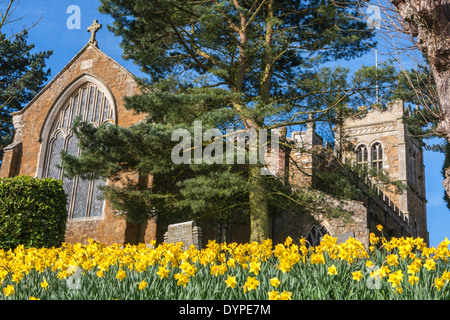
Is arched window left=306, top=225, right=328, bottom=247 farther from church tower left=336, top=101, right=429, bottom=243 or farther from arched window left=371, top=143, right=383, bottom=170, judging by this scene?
arched window left=371, top=143, right=383, bottom=170

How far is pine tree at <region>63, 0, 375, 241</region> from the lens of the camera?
11.2 metres

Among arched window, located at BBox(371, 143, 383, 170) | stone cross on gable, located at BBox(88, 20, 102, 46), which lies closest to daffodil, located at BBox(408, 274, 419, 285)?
stone cross on gable, located at BBox(88, 20, 102, 46)

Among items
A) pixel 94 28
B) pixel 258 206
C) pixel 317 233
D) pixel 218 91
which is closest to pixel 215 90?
pixel 218 91

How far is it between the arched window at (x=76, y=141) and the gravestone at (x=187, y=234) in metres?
9.33

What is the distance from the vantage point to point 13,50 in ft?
94.9

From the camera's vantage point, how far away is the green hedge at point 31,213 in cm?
1161

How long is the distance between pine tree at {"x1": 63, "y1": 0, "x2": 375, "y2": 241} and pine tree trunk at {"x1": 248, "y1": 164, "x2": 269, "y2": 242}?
0.08 feet

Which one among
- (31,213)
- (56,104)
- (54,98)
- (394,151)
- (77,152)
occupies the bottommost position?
(31,213)

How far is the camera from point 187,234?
800 centimetres

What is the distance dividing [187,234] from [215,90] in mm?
5337

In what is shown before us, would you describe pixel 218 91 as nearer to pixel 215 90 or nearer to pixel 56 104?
pixel 215 90
